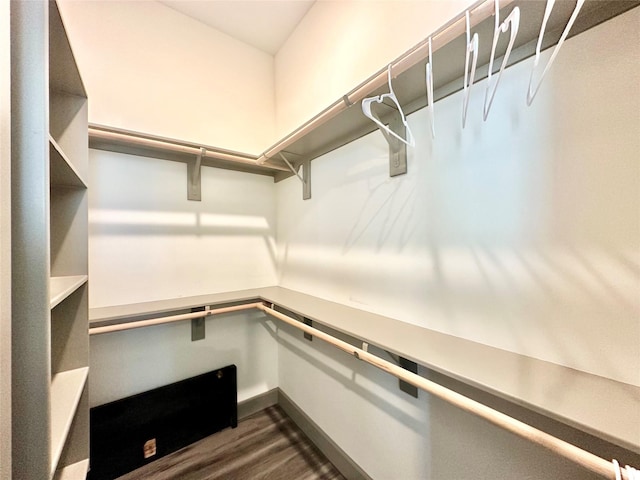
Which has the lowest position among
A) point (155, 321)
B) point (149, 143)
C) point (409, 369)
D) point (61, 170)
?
point (409, 369)

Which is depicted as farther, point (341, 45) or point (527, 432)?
point (341, 45)

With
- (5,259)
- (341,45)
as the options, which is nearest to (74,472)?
(5,259)

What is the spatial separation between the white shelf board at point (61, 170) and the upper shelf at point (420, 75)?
1.18ft

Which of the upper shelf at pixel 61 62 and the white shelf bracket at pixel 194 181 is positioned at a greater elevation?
the upper shelf at pixel 61 62

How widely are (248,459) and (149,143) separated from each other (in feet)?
6.12

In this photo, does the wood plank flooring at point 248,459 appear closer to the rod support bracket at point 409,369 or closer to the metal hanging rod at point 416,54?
the rod support bracket at point 409,369

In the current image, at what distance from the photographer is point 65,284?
2.64ft

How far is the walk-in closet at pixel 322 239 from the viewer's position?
51 centimetres

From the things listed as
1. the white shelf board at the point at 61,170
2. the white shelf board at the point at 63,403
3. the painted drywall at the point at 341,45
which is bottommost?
the white shelf board at the point at 63,403

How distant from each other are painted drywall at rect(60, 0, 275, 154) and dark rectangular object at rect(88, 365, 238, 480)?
160 centimetres

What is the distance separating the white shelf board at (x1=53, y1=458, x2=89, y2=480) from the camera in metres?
0.84

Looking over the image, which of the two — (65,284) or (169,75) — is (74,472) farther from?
(169,75)

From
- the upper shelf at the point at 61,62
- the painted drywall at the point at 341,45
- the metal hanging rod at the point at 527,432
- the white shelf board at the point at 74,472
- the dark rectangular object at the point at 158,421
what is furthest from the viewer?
the dark rectangular object at the point at 158,421

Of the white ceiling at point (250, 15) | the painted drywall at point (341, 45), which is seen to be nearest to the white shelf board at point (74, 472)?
the painted drywall at point (341, 45)
